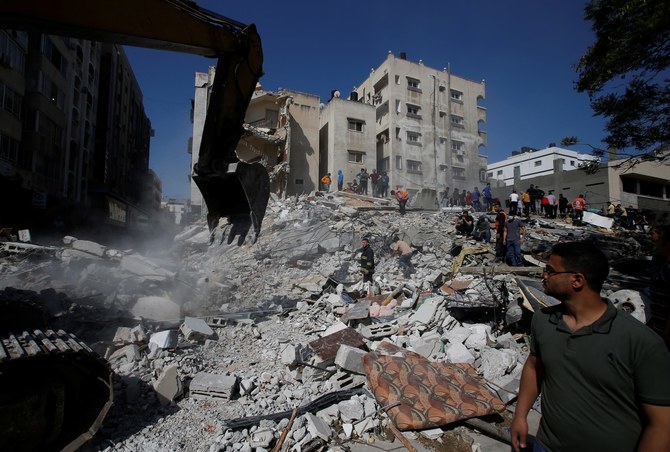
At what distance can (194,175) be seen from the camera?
4570mm

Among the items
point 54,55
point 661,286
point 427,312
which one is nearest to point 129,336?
point 427,312

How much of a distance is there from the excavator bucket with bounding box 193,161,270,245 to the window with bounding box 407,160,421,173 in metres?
29.0

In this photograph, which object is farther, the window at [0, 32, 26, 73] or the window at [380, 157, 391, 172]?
the window at [380, 157, 391, 172]

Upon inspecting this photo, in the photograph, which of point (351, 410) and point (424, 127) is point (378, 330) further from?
point (424, 127)

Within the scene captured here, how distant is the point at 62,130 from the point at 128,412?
24.2 meters

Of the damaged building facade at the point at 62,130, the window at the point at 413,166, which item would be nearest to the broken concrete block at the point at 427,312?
the damaged building facade at the point at 62,130

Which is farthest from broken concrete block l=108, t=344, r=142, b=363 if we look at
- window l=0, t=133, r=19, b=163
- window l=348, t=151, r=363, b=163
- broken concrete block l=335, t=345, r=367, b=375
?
window l=348, t=151, r=363, b=163

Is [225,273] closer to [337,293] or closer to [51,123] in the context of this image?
[337,293]

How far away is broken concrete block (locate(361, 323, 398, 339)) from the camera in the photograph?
231 inches

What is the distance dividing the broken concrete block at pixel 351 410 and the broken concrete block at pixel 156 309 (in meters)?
4.49

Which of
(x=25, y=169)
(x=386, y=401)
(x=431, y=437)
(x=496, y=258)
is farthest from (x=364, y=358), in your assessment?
(x=25, y=169)

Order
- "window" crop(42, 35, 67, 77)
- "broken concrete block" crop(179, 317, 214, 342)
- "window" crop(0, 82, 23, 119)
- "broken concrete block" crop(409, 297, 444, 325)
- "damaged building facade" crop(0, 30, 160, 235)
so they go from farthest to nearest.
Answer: "window" crop(42, 35, 67, 77) < "damaged building facade" crop(0, 30, 160, 235) < "window" crop(0, 82, 23, 119) < "broken concrete block" crop(409, 297, 444, 325) < "broken concrete block" crop(179, 317, 214, 342)

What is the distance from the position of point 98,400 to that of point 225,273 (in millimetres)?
8025

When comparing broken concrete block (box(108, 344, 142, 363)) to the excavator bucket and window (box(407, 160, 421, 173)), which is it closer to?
the excavator bucket
